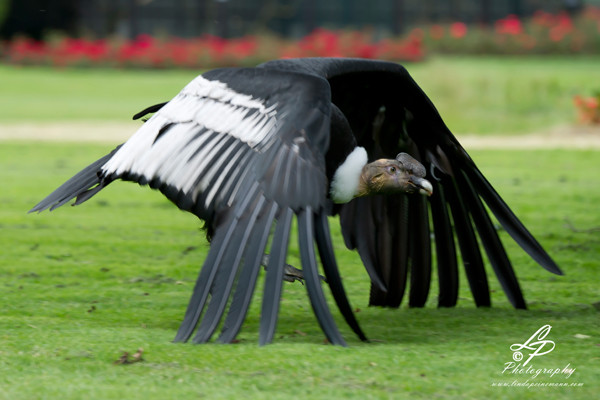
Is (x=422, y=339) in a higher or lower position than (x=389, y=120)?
lower

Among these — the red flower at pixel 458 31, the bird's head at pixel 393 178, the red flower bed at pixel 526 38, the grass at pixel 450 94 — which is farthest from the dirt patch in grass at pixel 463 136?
the red flower at pixel 458 31

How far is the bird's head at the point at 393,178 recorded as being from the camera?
453 cm

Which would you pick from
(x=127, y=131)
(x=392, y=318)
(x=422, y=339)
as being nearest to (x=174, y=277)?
(x=392, y=318)

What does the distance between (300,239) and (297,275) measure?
1.12 metres

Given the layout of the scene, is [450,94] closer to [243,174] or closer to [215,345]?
[243,174]

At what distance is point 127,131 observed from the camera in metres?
14.2

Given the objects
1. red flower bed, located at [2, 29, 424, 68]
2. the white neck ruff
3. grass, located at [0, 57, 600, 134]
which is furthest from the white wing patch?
red flower bed, located at [2, 29, 424, 68]

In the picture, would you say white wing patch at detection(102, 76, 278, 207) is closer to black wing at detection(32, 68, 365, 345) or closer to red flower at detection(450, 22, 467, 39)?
black wing at detection(32, 68, 365, 345)

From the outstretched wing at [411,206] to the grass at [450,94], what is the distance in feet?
30.2

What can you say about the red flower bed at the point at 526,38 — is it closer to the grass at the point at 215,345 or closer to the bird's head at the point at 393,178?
the grass at the point at 215,345

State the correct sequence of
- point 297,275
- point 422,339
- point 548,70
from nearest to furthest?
point 422,339 < point 297,275 < point 548,70

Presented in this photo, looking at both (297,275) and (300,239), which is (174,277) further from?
(300,239)

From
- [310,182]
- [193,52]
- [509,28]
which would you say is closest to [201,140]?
[310,182]

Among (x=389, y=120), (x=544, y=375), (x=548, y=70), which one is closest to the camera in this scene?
(x=544, y=375)
